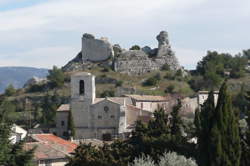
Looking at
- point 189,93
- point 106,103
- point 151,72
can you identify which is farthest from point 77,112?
point 151,72

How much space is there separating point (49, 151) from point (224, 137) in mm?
17446

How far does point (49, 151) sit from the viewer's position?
51625 millimetres

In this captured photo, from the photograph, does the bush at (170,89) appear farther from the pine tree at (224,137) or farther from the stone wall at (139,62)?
the pine tree at (224,137)

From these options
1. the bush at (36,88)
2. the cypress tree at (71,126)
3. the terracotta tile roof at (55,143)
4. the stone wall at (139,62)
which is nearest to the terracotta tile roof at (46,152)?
the terracotta tile roof at (55,143)

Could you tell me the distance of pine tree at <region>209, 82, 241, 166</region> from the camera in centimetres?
3688

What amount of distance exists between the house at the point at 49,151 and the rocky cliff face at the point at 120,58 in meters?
61.7

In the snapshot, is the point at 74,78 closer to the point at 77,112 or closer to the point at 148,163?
the point at 77,112

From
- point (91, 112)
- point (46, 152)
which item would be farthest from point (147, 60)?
point (46, 152)

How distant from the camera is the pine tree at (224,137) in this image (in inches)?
1452

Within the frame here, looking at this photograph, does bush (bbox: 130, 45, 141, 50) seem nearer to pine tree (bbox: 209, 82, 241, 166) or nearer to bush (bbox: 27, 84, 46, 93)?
bush (bbox: 27, 84, 46, 93)

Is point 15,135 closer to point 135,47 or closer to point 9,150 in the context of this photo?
point 9,150

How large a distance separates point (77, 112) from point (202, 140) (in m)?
43.7

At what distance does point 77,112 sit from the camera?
267 feet

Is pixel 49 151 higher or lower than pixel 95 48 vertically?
lower
